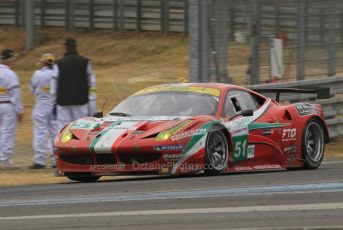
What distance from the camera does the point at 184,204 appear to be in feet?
25.9

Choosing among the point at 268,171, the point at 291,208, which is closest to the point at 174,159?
the point at 268,171

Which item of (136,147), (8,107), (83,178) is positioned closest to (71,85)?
(8,107)

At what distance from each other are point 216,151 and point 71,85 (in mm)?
3195

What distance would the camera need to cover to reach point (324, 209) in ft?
24.2

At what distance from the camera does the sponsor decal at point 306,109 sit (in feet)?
41.4

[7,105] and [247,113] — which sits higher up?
[247,113]

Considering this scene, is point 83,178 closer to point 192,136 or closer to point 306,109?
point 192,136

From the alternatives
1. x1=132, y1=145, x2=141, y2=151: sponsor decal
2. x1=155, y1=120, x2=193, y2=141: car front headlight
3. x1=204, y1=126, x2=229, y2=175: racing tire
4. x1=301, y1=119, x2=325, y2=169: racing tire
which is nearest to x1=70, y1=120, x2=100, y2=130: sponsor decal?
→ x1=132, y1=145, x2=141, y2=151: sponsor decal

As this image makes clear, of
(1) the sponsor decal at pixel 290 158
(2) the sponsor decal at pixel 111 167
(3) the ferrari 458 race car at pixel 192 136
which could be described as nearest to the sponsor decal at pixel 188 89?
(3) the ferrari 458 race car at pixel 192 136

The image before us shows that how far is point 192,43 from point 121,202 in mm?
8299

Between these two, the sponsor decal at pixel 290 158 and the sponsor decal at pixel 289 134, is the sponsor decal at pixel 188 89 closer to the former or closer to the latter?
the sponsor decal at pixel 289 134

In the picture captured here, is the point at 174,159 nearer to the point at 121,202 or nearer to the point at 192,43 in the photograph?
the point at 121,202

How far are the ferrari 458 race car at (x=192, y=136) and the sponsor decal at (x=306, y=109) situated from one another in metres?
0.02

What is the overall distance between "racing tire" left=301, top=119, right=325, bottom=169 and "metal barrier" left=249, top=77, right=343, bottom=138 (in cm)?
388
